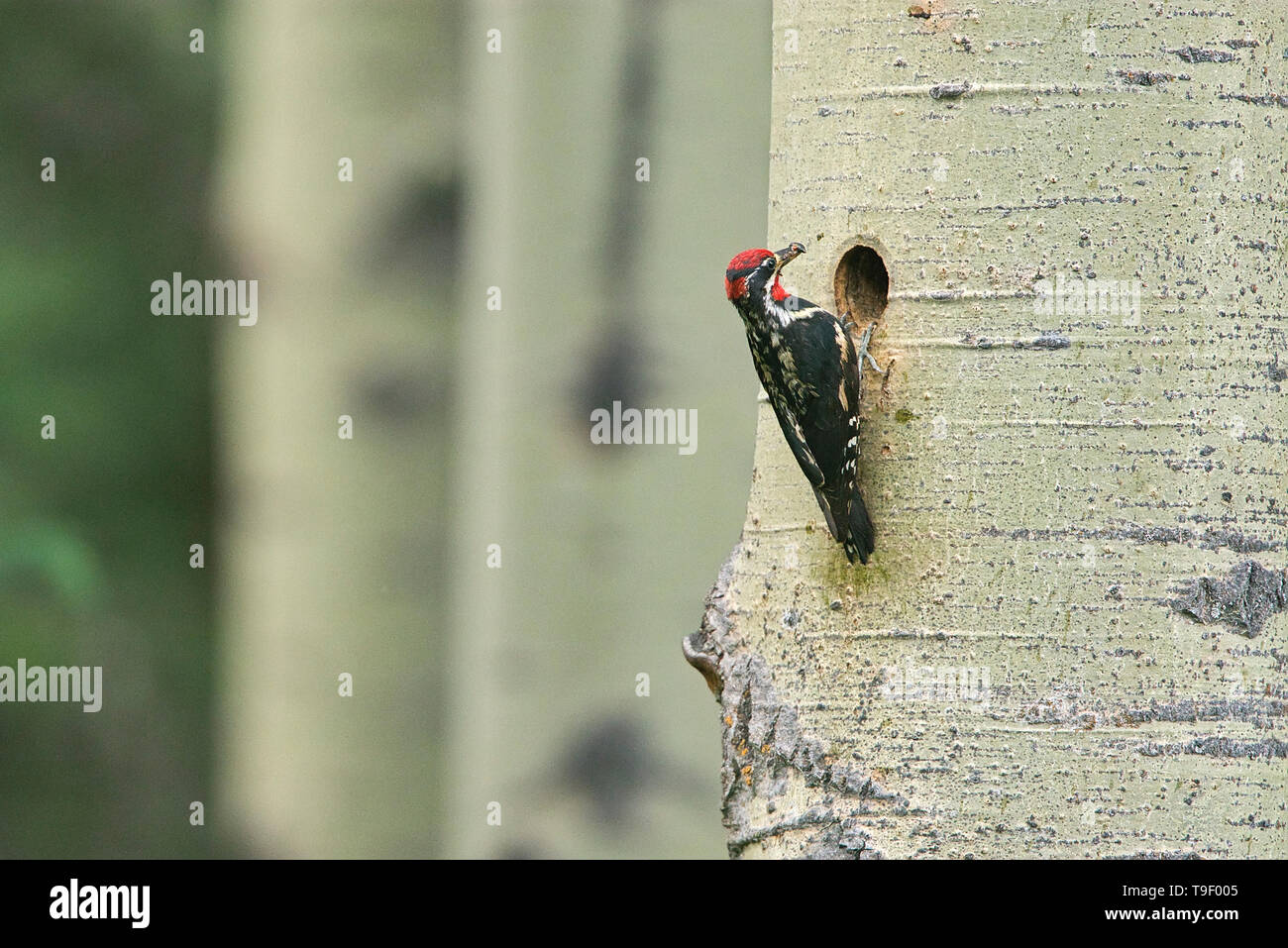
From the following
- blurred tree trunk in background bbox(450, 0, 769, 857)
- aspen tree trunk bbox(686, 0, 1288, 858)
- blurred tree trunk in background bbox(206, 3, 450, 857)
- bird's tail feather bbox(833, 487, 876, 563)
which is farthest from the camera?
blurred tree trunk in background bbox(450, 0, 769, 857)

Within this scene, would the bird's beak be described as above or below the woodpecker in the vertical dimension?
above

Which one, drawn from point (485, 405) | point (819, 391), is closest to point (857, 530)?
point (819, 391)

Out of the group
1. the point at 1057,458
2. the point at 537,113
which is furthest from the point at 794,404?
the point at 537,113

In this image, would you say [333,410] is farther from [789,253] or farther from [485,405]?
[789,253]

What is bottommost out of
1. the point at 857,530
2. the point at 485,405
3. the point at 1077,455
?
the point at 857,530

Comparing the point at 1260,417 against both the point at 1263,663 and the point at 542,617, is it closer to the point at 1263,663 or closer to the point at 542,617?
the point at 1263,663

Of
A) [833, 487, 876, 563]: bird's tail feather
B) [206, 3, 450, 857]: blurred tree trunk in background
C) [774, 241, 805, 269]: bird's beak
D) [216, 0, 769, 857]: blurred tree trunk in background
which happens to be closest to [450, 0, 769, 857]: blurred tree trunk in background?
[216, 0, 769, 857]: blurred tree trunk in background

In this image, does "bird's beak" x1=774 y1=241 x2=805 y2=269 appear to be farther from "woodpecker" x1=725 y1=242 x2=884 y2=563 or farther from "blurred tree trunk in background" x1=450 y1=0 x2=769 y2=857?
"blurred tree trunk in background" x1=450 y1=0 x2=769 y2=857
